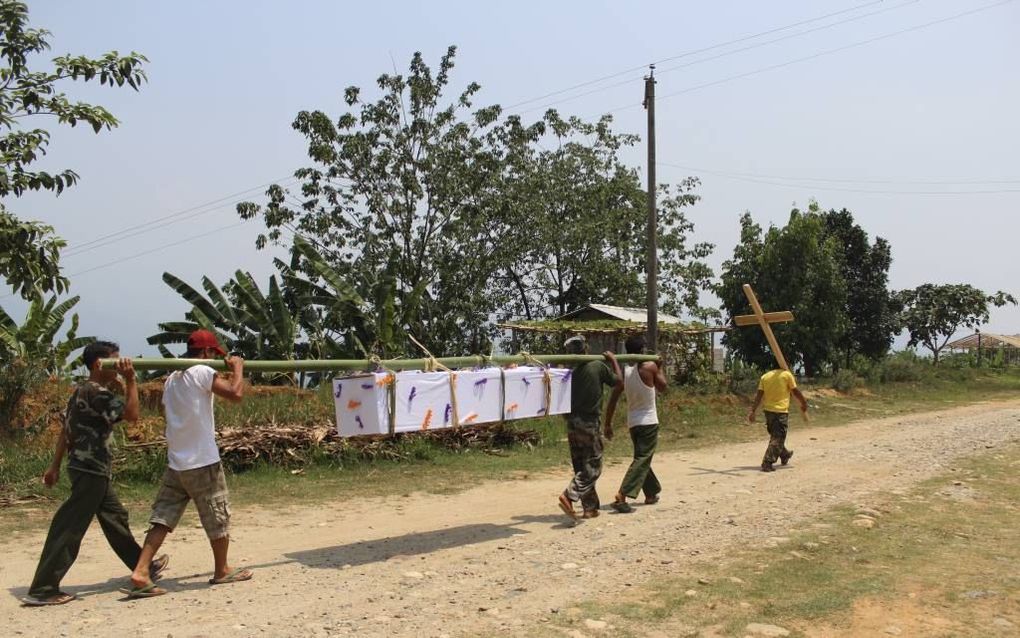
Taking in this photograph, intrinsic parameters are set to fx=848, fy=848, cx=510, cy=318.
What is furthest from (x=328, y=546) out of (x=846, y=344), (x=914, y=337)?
(x=914, y=337)

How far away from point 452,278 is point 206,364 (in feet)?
62.9

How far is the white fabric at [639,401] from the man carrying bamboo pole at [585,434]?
2.34 feet

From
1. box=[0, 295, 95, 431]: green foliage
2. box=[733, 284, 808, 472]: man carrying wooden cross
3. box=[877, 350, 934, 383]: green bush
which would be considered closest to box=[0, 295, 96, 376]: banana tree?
box=[0, 295, 95, 431]: green foliage

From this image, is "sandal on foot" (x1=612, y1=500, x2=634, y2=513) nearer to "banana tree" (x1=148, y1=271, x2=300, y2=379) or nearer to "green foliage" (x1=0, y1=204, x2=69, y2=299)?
"green foliage" (x1=0, y1=204, x2=69, y2=299)

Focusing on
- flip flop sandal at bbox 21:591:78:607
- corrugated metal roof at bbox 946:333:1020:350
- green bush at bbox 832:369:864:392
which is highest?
corrugated metal roof at bbox 946:333:1020:350

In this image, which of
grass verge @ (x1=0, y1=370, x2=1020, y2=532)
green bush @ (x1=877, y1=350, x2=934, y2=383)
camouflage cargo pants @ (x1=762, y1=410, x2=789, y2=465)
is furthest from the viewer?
green bush @ (x1=877, y1=350, x2=934, y2=383)

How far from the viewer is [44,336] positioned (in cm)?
1605

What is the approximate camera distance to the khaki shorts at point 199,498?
20.3ft

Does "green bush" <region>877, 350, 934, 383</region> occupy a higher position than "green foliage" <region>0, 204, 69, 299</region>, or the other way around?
"green foliage" <region>0, 204, 69, 299</region>

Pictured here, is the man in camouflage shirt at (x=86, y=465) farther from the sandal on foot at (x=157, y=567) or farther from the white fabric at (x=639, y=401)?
the white fabric at (x=639, y=401)

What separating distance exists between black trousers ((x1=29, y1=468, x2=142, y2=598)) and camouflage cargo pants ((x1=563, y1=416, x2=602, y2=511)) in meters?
4.11

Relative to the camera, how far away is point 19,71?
888 cm

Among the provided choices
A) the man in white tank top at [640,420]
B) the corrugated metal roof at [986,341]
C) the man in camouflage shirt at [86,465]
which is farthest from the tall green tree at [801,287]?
the corrugated metal roof at [986,341]

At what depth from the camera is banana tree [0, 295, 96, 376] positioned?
15.0 meters
